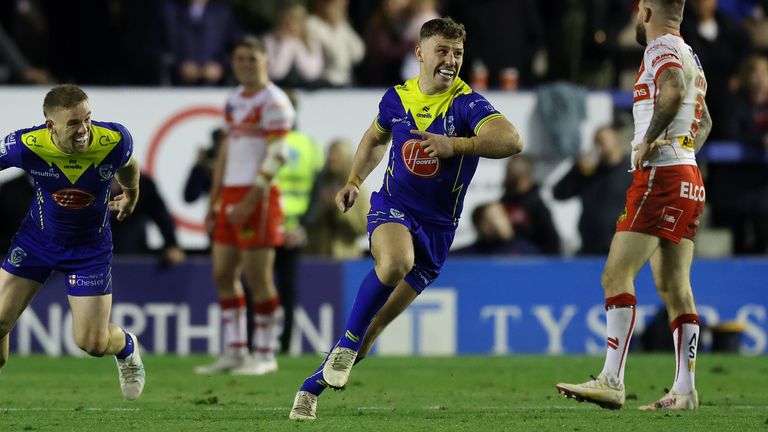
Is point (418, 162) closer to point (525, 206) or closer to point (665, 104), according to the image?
point (665, 104)

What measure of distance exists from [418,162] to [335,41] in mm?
7729

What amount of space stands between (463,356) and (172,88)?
4055 mm

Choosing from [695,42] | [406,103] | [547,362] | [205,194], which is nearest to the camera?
[406,103]

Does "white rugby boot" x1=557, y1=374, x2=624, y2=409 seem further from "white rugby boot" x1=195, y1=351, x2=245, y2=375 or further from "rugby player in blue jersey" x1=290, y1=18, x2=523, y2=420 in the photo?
"white rugby boot" x1=195, y1=351, x2=245, y2=375

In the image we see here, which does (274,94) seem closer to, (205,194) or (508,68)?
(205,194)

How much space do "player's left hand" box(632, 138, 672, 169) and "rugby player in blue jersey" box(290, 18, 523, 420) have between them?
2.69 ft

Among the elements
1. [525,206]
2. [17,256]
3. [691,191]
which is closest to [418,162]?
[691,191]

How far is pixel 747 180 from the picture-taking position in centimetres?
1616

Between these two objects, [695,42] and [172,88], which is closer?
[172,88]

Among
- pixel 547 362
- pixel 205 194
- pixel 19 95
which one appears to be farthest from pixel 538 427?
pixel 19 95

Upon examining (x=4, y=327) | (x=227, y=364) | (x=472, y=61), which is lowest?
(x=227, y=364)

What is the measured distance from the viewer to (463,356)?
1392cm

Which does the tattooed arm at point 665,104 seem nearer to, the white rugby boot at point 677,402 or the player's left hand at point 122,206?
the white rugby boot at point 677,402

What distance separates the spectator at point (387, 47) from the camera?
52.4 ft
